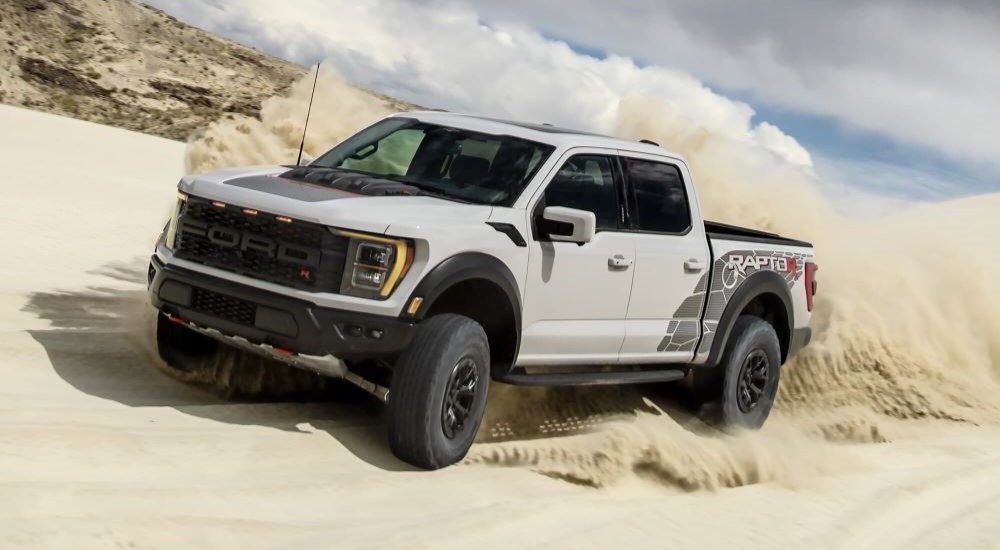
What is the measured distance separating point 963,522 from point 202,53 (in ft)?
161

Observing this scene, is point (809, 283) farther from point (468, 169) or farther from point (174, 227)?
point (174, 227)

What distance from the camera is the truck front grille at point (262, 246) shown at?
598 cm

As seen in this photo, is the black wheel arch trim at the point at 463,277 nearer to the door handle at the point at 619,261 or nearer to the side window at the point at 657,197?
the door handle at the point at 619,261

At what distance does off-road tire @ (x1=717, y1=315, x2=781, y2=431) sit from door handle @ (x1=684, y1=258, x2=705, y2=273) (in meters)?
0.79

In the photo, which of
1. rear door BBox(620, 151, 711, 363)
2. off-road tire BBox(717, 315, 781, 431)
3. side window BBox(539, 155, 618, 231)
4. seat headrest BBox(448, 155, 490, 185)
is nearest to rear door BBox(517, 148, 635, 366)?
side window BBox(539, 155, 618, 231)

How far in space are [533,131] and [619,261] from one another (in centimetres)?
92

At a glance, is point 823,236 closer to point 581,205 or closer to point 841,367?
point 841,367

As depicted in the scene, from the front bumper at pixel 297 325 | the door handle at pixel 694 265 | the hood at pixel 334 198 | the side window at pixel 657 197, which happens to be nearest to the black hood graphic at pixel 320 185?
the hood at pixel 334 198

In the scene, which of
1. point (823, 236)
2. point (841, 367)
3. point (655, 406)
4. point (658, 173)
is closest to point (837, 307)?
point (841, 367)

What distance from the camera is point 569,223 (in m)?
6.64

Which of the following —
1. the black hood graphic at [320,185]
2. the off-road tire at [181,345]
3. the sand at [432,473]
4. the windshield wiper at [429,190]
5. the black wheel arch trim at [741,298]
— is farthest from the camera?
the black wheel arch trim at [741,298]

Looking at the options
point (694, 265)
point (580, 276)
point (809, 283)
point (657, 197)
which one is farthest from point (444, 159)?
point (809, 283)

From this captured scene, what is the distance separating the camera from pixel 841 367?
405 inches

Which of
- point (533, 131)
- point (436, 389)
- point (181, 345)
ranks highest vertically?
point (533, 131)
